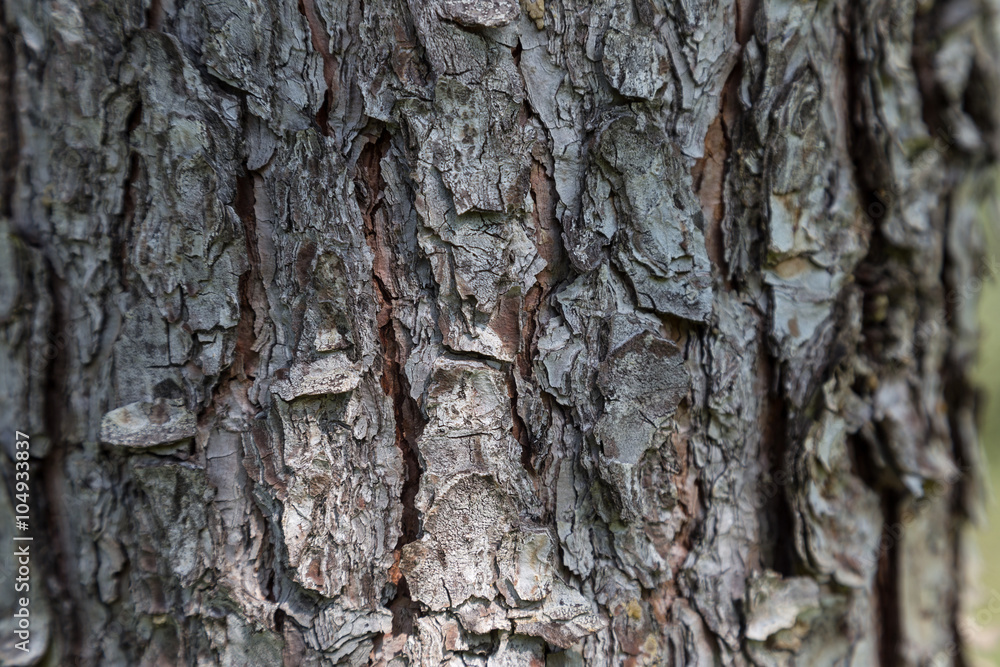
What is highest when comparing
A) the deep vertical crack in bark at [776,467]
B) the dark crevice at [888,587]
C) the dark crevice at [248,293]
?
the dark crevice at [248,293]

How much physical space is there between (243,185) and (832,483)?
38.6 inches

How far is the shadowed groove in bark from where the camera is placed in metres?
0.80

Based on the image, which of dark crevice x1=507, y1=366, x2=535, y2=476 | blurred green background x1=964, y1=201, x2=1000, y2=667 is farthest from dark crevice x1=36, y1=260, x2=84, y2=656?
blurred green background x1=964, y1=201, x2=1000, y2=667

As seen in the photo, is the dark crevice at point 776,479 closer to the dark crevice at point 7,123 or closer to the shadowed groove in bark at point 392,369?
the shadowed groove in bark at point 392,369

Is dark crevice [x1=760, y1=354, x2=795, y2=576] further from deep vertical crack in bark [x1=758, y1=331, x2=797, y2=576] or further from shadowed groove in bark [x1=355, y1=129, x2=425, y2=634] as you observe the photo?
shadowed groove in bark [x1=355, y1=129, x2=425, y2=634]

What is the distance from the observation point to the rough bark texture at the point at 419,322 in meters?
0.78

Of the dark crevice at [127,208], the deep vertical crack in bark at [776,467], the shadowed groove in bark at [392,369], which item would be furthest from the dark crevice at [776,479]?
the dark crevice at [127,208]

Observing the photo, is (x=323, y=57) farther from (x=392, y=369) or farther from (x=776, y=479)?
(x=776, y=479)

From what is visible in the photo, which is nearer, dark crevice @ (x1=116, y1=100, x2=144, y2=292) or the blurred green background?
dark crevice @ (x1=116, y1=100, x2=144, y2=292)

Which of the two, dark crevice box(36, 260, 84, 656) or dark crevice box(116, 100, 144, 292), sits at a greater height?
dark crevice box(116, 100, 144, 292)

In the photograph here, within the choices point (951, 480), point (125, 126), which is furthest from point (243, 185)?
point (951, 480)

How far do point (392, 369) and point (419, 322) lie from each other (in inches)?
3.2

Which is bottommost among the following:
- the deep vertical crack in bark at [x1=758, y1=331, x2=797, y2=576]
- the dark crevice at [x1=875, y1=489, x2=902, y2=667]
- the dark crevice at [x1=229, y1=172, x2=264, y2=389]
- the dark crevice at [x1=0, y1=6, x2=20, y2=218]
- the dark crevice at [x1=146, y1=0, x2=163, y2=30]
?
the dark crevice at [x1=875, y1=489, x2=902, y2=667]

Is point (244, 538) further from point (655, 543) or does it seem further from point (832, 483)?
point (832, 483)
